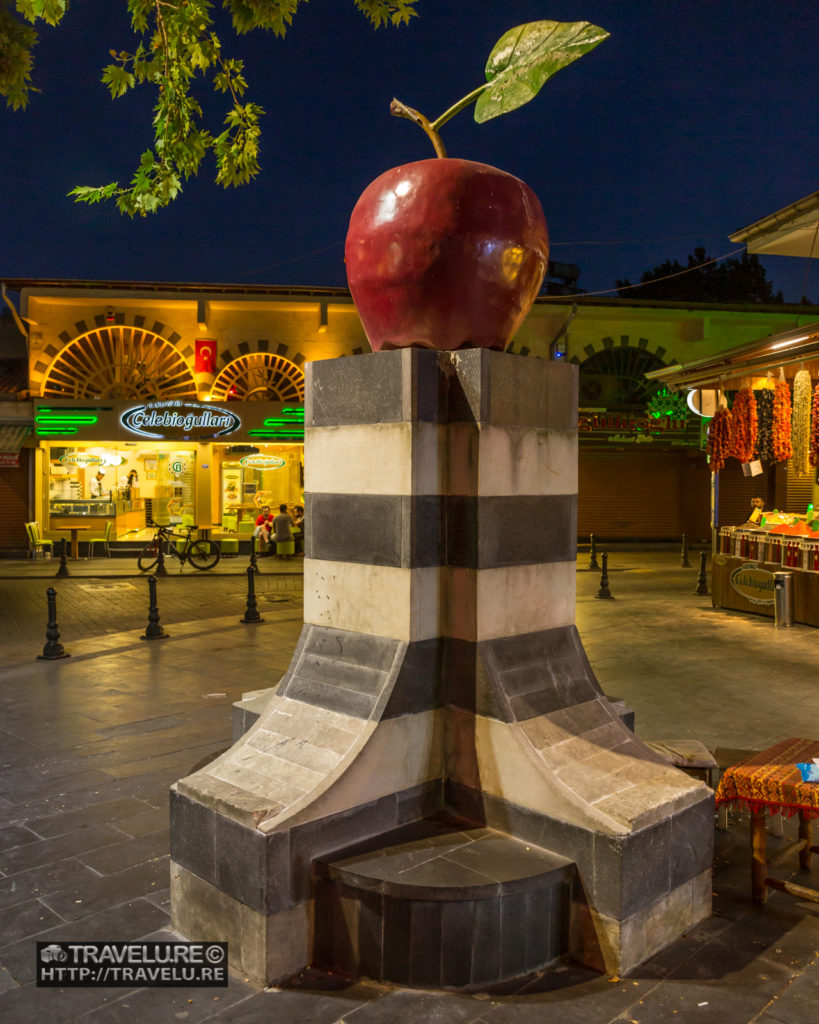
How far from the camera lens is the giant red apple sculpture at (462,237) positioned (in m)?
3.96

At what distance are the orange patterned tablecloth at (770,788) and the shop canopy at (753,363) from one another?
7.74 meters

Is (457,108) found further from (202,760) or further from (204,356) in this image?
(204,356)

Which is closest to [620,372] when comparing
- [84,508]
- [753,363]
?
[753,363]

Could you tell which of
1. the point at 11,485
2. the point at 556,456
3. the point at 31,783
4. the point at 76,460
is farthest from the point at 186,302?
the point at 556,456

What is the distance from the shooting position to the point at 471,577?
400 cm

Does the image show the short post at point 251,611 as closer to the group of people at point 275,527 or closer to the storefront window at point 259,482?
the group of people at point 275,527

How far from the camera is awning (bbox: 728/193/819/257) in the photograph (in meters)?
12.4

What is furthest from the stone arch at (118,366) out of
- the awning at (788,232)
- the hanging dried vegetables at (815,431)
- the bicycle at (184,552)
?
the hanging dried vegetables at (815,431)

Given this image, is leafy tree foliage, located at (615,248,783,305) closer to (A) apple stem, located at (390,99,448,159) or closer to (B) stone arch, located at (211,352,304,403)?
(B) stone arch, located at (211,352,304,403)

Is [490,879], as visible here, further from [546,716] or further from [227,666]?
[227,666]

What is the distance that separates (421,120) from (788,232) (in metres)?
11.4

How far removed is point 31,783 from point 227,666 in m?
4.19

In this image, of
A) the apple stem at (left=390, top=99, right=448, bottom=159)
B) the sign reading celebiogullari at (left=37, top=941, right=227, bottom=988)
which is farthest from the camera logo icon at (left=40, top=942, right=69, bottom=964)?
the apple stem at (left=390, top=99, right=448, bottom=159)

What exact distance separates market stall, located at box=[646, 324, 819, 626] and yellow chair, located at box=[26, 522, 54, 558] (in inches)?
740
